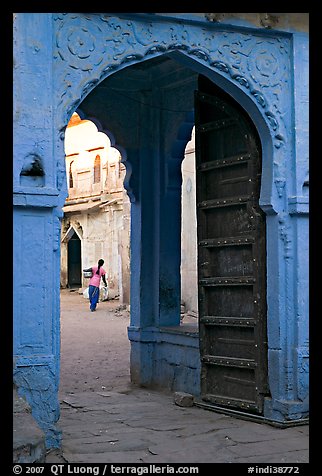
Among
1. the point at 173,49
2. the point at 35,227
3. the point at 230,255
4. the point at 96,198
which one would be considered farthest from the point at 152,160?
the point at 96,198

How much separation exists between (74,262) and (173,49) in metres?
24.1

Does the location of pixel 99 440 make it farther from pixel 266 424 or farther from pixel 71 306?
pixel 71 306

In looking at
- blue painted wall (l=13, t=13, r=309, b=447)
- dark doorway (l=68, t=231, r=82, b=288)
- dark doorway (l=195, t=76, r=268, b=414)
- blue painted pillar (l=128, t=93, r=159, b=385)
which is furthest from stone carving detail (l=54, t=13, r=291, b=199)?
A: dark doorway (l=68, t=231, r=82, b=288)

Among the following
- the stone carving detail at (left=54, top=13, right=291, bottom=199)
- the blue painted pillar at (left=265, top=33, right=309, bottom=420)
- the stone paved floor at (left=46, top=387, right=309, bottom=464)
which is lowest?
the stone paved floor at (left=46, top=387, right=309, bottom=464)

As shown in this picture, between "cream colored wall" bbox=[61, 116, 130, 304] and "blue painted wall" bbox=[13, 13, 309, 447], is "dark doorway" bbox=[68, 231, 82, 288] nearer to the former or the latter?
"cream colored wall" bbox=[61, 116, 130, 304]

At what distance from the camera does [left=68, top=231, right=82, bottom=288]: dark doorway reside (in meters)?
29.4

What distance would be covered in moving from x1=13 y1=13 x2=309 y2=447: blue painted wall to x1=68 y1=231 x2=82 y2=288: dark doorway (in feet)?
68.7

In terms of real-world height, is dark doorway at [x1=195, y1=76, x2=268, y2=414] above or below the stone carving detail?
below

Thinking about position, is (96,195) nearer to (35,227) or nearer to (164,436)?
(164,436)

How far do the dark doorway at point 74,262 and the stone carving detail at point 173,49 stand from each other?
76.3ft

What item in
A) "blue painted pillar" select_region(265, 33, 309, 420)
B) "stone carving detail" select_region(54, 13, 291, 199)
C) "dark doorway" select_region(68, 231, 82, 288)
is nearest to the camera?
"stone carving detail" select_region(54, 13, 291, 199)

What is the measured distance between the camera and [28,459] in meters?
3.93

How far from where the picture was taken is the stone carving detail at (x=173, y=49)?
5598 mm
